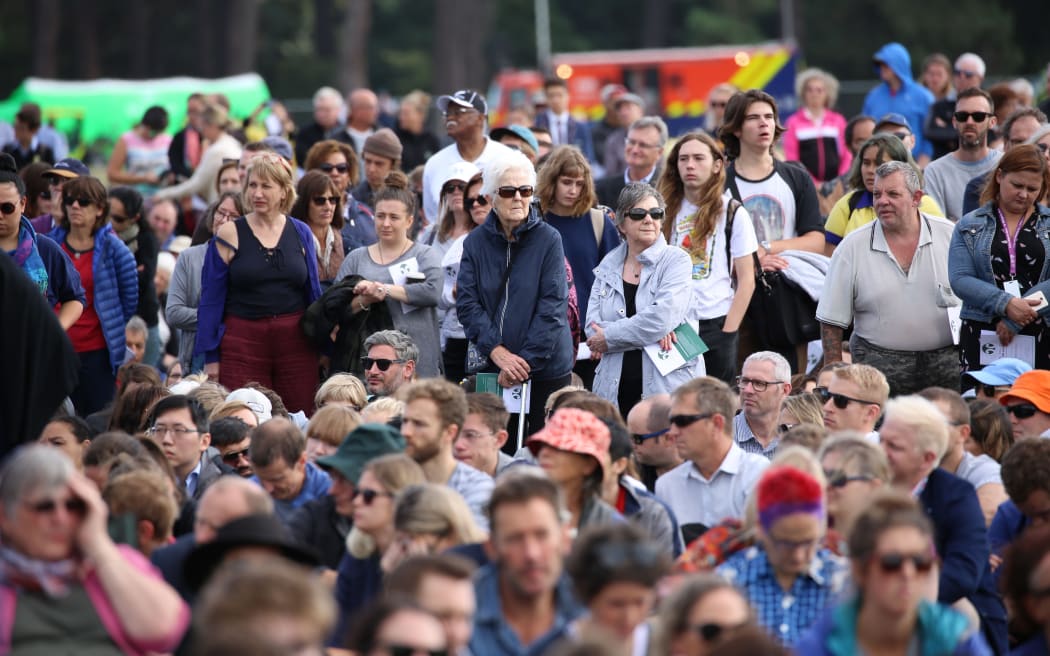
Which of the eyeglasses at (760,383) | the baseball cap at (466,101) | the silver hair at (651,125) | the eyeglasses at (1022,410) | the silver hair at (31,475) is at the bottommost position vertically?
the eyeglasses at (1022,410)

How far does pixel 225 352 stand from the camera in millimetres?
10688

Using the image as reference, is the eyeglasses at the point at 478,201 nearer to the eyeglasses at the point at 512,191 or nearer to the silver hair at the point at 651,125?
the eyeglasses at the point at 512,191

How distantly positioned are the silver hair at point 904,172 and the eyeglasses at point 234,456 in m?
3.95

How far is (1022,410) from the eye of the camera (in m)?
8.84

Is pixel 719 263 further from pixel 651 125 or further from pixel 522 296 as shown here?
pixel 651 125

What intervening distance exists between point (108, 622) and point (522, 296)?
14.6ft

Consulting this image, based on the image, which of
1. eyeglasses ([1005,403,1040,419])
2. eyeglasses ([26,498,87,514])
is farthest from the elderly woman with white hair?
eyeglasses ([26,498,87,514])

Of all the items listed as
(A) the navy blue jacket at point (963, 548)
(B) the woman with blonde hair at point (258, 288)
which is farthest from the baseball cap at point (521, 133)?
(A) the navy blue jacket at point (963, 548)

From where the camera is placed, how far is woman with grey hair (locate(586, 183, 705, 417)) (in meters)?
9.64

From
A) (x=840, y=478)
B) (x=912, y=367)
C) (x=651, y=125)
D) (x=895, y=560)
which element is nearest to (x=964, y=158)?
(x=651, y=125)

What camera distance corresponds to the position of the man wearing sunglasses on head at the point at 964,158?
12008 mm

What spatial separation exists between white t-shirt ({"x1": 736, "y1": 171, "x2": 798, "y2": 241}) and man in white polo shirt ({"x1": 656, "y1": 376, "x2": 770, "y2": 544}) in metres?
3.46

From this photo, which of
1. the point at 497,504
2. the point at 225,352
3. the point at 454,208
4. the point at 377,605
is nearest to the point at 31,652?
the point at 377,605

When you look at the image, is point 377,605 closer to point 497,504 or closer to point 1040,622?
point 497,504
